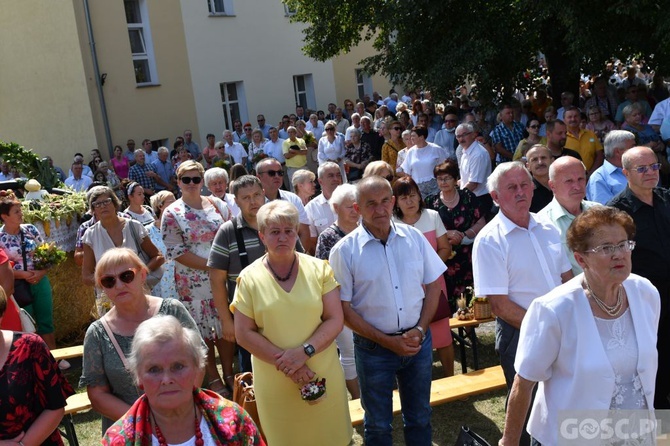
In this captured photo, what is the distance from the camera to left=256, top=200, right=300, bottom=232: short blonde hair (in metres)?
4.39

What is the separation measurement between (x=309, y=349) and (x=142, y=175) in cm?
1435

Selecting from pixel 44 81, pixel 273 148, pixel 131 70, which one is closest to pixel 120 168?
pixel 131 70

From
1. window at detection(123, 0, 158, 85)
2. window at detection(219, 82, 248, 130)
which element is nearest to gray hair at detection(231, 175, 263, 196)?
window at detection(123, 0, 158, 85)

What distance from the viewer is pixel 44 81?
20.4m

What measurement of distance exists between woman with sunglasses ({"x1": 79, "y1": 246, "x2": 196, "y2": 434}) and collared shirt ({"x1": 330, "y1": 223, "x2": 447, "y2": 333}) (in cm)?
108

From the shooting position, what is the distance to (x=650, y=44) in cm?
1179

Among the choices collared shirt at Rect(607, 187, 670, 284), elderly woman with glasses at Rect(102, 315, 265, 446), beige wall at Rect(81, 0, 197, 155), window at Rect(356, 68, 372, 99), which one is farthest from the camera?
window at Rect(356, 68, 372, 99)

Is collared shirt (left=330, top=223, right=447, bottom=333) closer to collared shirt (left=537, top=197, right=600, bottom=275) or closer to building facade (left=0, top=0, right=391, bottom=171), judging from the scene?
collared shirt (left=537, top=197, right=600, bottom=275)

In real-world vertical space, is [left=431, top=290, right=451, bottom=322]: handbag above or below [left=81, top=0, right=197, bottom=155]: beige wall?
below

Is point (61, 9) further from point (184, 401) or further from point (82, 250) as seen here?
point (184, 401)

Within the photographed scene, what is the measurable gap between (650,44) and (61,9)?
14.5 metres

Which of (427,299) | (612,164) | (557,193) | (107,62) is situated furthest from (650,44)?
(107,62)

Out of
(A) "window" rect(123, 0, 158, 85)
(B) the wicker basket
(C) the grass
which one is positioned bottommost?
(C) the grass

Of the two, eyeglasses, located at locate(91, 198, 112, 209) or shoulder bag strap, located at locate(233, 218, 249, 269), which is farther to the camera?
eyeglasses, located at locate(91, 198, 112, 209)
